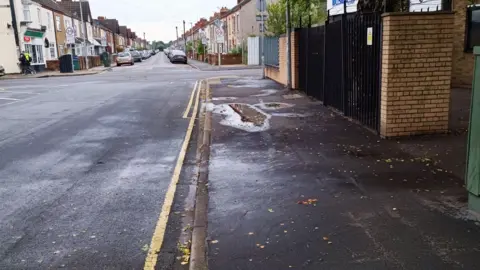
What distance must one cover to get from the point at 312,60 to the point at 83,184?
9.08 m

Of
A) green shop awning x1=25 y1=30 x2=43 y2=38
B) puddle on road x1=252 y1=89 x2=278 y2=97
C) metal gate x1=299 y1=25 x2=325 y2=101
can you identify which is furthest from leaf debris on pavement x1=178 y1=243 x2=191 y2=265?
green shop awning x1=25 y1=30 x2=43 y2=38

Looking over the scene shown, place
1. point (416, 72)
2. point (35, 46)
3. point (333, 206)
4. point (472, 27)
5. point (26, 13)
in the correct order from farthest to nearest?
point (35, 46), point (26, 13), point (472, 27), point (416, 72), point (333, 206)

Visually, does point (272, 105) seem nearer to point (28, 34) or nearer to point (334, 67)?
point (334, 67)

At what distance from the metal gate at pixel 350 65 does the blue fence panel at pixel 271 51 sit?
24.2ft

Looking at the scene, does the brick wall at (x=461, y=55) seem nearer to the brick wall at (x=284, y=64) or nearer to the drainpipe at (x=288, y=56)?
the brick wall at (x=284, y=64)

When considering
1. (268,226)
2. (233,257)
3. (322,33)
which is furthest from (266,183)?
(322,33)

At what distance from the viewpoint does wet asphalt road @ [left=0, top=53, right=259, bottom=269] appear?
14.2 ft

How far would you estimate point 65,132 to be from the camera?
1055 cm

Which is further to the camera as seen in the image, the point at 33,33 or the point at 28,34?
the point at 33,33

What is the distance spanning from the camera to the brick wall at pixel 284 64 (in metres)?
16.3

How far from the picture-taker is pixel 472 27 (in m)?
14.3

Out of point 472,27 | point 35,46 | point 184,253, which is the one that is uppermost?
point 35,46

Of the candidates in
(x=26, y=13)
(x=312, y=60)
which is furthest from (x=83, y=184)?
(x=26, y=13)

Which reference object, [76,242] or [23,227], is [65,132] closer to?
[23,227]
